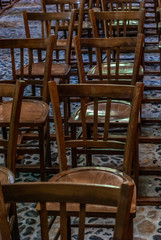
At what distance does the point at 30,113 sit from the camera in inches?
109

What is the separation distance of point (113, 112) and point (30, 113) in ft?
1.58

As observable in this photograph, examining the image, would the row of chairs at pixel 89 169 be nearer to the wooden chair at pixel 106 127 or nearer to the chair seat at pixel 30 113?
the wooden chair at pixel 106 127

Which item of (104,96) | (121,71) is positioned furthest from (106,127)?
(121,71)

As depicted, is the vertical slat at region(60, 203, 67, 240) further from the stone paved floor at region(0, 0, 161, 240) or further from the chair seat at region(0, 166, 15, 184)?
the stone paved floor at region(0, 0, 161, 240)

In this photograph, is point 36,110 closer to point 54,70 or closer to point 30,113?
point 30,113

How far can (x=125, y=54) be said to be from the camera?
649 centimetres

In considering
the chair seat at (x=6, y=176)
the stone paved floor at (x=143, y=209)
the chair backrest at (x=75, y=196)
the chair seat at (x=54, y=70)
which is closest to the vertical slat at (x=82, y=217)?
the chair backrest at (x=75, y=196)

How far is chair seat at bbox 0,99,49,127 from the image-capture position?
8.56 feet

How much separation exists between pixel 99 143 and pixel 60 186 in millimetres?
1028

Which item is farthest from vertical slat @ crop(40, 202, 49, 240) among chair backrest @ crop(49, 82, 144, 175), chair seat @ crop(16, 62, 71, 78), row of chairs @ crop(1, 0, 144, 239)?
chair seat @ crop(16, 62, 71, 78)

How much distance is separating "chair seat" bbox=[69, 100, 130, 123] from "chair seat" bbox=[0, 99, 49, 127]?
0.57ft

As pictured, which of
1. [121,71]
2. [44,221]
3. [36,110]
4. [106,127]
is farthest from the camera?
[121,71]

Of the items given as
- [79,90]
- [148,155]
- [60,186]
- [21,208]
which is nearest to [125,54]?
[148,155]

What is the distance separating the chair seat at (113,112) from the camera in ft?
8.85
